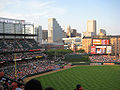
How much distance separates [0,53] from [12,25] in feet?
60.7

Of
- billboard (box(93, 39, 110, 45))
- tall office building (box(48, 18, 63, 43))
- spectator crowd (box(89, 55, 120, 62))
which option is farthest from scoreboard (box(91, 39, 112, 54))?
tall office building (box(48, 18, 63, 43))

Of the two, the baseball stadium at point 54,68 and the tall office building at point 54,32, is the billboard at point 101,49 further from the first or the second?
the tall office building at point 54,32

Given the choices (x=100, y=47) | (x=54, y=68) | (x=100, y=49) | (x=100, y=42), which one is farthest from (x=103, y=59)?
(x=54, y=68)

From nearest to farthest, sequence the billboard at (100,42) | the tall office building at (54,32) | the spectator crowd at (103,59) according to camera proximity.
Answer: the spectator crowd at (103,59) → the billboard at (100,42) → the tall office building at (54,32)

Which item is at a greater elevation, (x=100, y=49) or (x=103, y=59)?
(x=100, y=49)

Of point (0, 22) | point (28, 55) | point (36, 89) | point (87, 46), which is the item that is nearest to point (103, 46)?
point (87, 46)

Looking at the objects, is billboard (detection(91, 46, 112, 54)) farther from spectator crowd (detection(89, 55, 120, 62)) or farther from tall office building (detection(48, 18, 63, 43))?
tall office building (detection(48, 18, 63, 43))

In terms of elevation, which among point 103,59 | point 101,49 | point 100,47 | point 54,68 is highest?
point 100,47

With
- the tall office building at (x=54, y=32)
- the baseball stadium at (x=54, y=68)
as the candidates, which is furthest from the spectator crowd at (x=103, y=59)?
the tall office building at (x=54, y=32)

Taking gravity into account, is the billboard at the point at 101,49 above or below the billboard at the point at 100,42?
below

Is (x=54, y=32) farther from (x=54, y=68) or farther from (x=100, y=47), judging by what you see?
(x=54, y=68)

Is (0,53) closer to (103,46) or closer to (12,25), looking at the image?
(12,25)

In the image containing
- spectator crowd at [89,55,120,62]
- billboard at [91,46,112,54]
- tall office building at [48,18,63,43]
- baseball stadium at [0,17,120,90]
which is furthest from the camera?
tall office building at [48,18,63,43]

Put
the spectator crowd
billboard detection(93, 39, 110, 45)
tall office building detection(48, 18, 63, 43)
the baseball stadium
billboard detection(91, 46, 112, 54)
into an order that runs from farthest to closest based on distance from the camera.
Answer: tall office building detection(48, 18, 63, 43) < billboard detection(93, 39, 110, 45) < billboard detection(91, 46, 112, 54) < the spectator crowd < the baseball stadium
